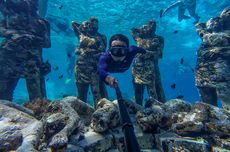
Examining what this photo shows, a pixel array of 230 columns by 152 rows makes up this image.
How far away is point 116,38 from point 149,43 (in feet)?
11.8

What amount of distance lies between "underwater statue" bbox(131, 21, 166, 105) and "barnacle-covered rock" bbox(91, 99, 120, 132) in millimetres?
4092

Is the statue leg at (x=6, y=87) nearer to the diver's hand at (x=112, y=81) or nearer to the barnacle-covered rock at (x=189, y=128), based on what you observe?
the diver's hand at (x=112, y=81)

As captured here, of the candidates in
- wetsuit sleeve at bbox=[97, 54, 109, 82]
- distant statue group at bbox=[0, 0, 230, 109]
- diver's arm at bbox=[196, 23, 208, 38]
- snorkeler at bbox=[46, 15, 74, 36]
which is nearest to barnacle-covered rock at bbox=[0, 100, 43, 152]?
wetsuit sleeve at bbox=[97, 54, 109, 82]

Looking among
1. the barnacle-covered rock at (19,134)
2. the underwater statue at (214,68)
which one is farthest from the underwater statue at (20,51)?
the underwater statue at (214,68)

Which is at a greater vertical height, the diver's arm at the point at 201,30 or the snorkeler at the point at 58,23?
the snorkeler at the point at 58,23

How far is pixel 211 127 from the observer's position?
17.9ft

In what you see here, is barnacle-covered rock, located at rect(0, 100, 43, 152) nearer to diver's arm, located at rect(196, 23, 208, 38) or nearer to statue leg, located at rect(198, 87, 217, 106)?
statue leg, located at rect(198, 87, 217, 106)

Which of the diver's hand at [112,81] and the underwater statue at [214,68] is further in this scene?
the underwater statue at [214,68]

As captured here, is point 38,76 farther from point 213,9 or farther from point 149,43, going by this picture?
point 213,9

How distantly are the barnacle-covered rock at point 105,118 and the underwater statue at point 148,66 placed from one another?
4.09 meters

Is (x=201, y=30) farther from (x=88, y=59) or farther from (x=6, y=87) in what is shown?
(x=6, y=87)

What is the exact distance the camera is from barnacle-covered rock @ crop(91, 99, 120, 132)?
530cm

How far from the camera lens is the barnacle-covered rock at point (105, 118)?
17.4 feet

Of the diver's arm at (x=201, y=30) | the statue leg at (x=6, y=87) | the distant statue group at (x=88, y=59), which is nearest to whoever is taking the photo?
the statue leg at (x=6, y=87)
